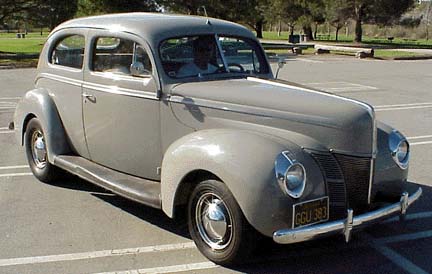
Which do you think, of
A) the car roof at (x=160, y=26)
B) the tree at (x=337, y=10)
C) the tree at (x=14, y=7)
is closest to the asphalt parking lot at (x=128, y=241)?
the car roof at (x=160, y=26)

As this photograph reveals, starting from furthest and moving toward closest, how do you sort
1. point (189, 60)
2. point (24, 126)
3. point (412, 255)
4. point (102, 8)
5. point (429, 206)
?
point (102, 8) < point (24, 126) < point (429, 206) < point (189, 60) < point (412, 255)

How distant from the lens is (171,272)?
373 cm

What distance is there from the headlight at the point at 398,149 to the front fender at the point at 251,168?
0.94 m

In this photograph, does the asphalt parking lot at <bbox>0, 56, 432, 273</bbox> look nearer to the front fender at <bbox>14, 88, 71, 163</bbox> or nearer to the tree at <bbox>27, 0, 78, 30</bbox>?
the front fender at <bbox>14, 88, 71, 163</bbox>

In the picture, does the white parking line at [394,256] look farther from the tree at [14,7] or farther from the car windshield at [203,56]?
the tree at [14,7]

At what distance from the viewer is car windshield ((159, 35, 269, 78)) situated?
4.55 meters

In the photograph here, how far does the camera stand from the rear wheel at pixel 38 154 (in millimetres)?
5762

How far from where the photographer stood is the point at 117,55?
4.85m

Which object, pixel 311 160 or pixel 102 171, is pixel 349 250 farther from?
pixel 102 171

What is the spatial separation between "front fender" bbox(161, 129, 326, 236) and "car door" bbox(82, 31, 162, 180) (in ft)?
2.42

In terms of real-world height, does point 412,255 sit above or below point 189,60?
below

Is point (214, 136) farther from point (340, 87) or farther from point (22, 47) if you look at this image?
point (22, 47)

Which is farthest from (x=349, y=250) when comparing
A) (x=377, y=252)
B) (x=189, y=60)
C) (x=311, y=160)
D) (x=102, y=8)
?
(x=102, y=8)

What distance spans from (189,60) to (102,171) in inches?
56.8
